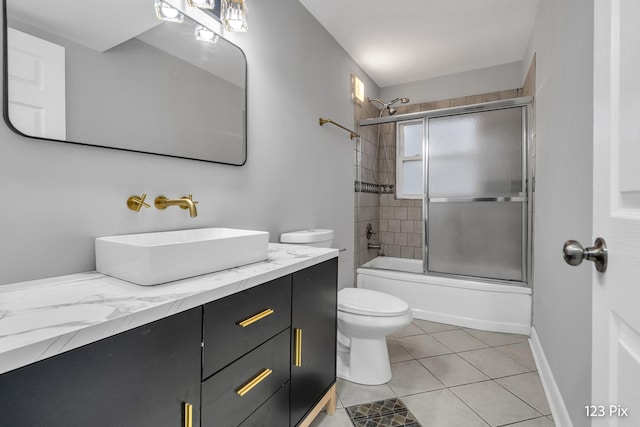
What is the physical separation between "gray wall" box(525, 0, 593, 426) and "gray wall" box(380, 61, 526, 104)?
100cm

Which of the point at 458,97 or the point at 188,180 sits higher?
the point at 458,97

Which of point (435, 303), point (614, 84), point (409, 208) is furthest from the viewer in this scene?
point (409, 208)

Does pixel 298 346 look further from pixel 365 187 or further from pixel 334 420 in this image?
pixel 365 187

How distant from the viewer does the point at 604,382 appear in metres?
0.63

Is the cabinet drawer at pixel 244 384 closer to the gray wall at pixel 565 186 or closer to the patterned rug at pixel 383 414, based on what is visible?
the patterned rug at pixel 383 414

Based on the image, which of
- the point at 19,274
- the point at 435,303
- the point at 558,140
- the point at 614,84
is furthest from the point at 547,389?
the point at 19,274

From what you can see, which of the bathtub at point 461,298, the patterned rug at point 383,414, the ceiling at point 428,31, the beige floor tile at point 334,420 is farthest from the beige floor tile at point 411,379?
the ceiling at point 428,31

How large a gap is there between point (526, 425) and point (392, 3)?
265cm

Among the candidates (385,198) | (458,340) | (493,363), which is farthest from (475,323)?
(385,198)

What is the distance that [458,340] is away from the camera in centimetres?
240

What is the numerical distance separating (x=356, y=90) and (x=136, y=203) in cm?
245

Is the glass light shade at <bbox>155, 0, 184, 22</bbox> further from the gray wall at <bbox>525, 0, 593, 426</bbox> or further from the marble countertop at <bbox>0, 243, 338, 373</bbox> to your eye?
the gray wall at <bbox>525, 0, 593, 426</bbox>

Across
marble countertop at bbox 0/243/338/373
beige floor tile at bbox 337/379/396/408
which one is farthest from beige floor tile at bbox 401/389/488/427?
marble countertop at bbox 0/243/338/373

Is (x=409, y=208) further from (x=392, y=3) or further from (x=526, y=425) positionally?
(x=526, y=425)
